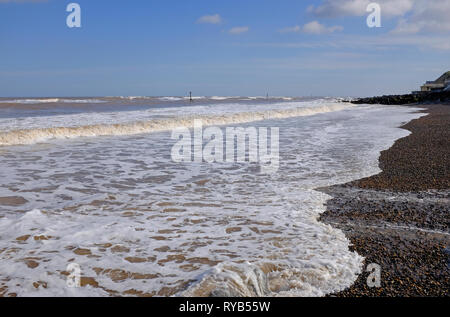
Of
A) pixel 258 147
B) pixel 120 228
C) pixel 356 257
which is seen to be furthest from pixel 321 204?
pixel 258 147

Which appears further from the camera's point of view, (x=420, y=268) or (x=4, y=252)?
(x=4, y=252)

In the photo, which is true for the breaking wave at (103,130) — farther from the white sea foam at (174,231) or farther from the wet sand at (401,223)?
the wet sand at (401,223)

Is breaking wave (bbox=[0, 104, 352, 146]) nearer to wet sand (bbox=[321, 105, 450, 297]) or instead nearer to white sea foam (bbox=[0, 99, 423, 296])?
white sea foam (bbox=[0, 99, 423, 296])

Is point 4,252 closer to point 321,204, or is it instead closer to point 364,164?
point 321,204

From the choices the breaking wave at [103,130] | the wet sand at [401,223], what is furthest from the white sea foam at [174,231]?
the breaking wave at [103,130]

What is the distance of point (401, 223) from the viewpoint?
4.79m

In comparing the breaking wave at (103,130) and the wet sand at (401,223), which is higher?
the breaking wave at (103,130)

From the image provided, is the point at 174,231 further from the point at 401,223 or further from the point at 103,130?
the point at 103,130

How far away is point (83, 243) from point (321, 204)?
3389 mm

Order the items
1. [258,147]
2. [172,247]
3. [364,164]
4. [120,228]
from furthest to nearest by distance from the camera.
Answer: [258,147]
[364,164]
[120,228]
[172,247]

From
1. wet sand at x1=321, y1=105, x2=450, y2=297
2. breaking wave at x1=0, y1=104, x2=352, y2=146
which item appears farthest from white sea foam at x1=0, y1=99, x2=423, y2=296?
breaking wave at x1=0, y1=104, x2=352, y2=146

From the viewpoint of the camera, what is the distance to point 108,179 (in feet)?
24.1

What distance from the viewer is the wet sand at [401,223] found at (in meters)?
3.29

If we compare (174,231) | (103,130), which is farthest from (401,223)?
(103,130)
